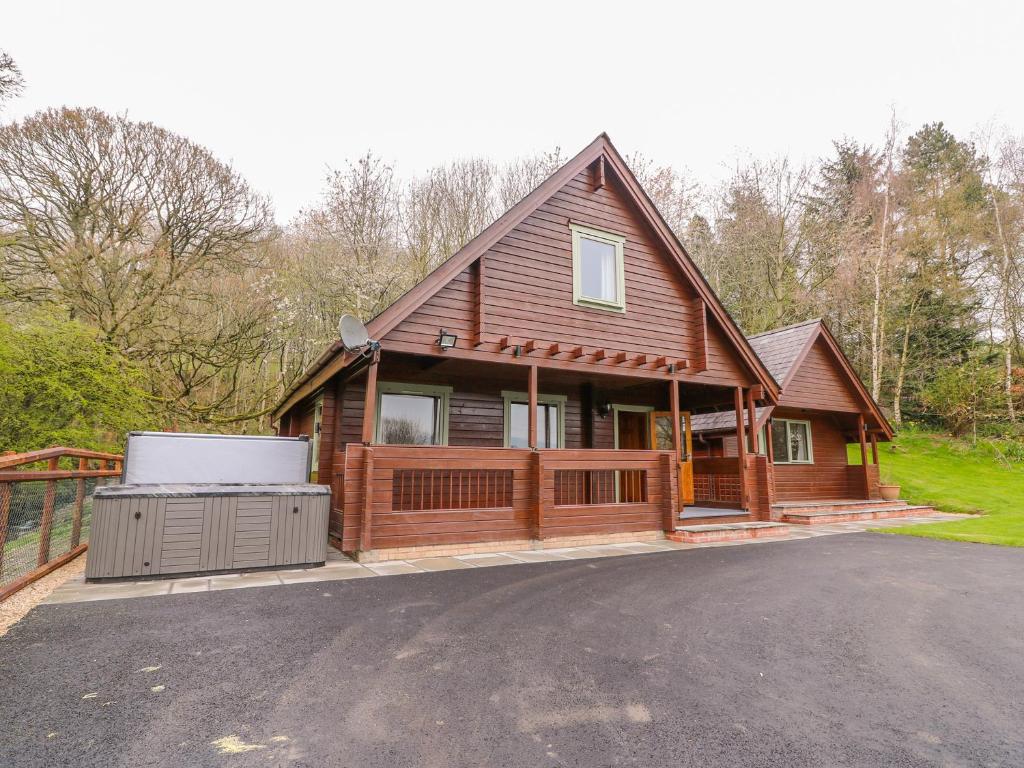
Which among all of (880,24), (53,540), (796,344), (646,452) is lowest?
(53,540)

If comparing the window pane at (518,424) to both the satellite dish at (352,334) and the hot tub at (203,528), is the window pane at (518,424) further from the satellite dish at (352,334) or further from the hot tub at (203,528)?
the hot tub at (203,528)

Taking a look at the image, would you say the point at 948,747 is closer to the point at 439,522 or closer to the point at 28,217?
the point at 439,522

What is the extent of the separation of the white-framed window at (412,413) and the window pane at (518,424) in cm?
145

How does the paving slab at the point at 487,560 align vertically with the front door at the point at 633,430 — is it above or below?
below

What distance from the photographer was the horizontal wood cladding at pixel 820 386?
1315cm

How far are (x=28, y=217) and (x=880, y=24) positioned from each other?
19468 millimetres

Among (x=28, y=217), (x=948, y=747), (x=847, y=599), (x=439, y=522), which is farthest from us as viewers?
(x=28, y=217)

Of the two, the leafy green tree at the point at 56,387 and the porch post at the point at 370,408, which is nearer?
the porch post at the point at 370,408

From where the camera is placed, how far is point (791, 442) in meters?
14.2

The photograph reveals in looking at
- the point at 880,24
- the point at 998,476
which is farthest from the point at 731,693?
the point at 998,476

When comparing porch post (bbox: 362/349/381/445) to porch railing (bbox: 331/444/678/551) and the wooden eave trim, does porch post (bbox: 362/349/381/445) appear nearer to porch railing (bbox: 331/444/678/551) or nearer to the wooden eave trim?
porch railing (bbox: 331/444/678/551)

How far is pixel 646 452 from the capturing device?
866 cm

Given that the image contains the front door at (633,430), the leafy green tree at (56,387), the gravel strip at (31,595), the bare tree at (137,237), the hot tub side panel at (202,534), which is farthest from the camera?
the front door at (633,430)

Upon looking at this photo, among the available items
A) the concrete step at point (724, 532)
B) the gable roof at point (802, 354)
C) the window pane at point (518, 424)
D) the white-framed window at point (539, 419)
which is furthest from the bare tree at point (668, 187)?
the concrete step at point (724, 532)
